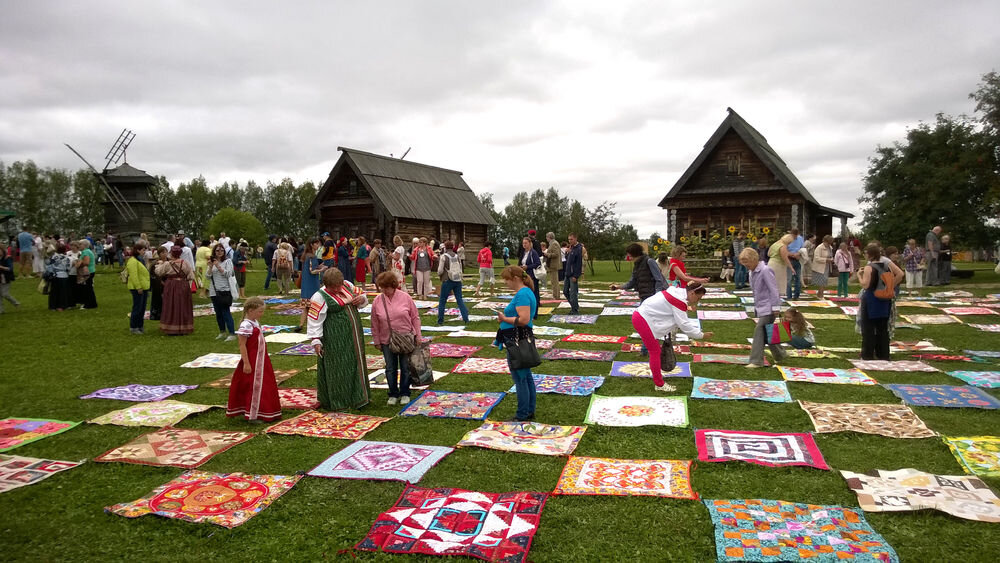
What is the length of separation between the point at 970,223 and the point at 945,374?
2598 cm

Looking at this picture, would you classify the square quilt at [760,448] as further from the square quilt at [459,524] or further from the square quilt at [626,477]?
the square quilt at [459,524]

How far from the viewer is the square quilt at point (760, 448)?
235 inches

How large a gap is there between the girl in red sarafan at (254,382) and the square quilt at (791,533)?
5.09 metres

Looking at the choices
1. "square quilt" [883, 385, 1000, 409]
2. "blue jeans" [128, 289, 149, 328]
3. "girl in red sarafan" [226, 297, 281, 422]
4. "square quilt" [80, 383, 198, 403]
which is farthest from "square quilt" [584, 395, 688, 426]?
"blue jeans" [128, 289, 149, 328]

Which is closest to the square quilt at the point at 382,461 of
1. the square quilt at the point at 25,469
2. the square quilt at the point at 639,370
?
the square quilt at the point at 25,469

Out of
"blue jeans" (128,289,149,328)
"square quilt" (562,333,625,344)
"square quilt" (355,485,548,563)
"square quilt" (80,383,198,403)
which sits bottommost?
"square quilt" (355,485,548,563)

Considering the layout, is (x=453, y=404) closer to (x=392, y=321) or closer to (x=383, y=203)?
(x=392, y=321)

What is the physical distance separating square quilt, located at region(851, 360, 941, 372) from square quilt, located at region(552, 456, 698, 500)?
5.49 m

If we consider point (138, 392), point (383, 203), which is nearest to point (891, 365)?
point (138, 392)

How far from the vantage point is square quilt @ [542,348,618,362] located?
10984 millimetres

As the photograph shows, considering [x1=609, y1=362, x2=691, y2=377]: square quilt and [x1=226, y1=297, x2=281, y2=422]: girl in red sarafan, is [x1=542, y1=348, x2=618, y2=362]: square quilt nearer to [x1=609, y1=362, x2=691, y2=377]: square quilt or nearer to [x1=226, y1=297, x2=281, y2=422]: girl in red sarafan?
[x1=609, y1=362, x2=691, y2=377]: square quilt

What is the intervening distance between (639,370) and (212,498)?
6.51m

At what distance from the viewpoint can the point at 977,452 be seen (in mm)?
5969

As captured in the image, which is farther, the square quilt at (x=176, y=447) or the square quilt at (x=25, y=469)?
the square quilt at (x=176, y=447)
